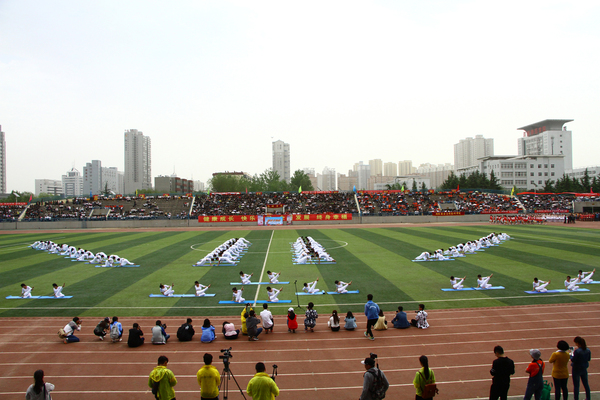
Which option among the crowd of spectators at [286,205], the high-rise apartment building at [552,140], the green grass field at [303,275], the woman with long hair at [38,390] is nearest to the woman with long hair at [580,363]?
the green grass field at [303,275]

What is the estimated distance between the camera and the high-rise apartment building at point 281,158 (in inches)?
6890

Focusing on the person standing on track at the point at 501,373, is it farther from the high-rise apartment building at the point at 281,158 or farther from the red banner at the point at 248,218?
the high-rise apartment building at the point at 281,158

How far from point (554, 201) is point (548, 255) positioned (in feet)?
153

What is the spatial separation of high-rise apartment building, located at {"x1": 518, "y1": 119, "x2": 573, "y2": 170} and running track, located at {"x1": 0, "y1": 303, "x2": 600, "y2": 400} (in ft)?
453

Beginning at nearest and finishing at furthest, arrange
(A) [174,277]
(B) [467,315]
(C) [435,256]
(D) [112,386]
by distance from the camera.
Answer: (D) [112,386] < (B) [467,315] < (A) [174,277] < (C) [435,256]

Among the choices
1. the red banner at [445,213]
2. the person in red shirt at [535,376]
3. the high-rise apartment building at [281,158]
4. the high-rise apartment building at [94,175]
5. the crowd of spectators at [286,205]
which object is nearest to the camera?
the person in red shirt at [535,376]

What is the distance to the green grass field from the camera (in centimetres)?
1370

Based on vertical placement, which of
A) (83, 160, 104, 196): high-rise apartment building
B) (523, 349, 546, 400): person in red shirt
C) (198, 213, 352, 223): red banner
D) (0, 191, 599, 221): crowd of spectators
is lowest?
(523, 349, 546, 400): person in red shirt

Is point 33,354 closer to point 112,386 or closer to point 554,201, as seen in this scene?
point 112,386

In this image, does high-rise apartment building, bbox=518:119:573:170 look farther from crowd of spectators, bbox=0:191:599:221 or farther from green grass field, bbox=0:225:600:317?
green grass field, bbox=0:225:600:317

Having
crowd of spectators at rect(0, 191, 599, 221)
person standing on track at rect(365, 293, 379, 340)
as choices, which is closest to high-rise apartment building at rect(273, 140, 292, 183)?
crowd of spectators at rect(0, 191, 599, 221)

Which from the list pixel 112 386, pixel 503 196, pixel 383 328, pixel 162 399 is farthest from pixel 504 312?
pixel 503 196

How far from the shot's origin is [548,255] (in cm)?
2278

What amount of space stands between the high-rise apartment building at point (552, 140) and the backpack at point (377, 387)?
14524 cm
